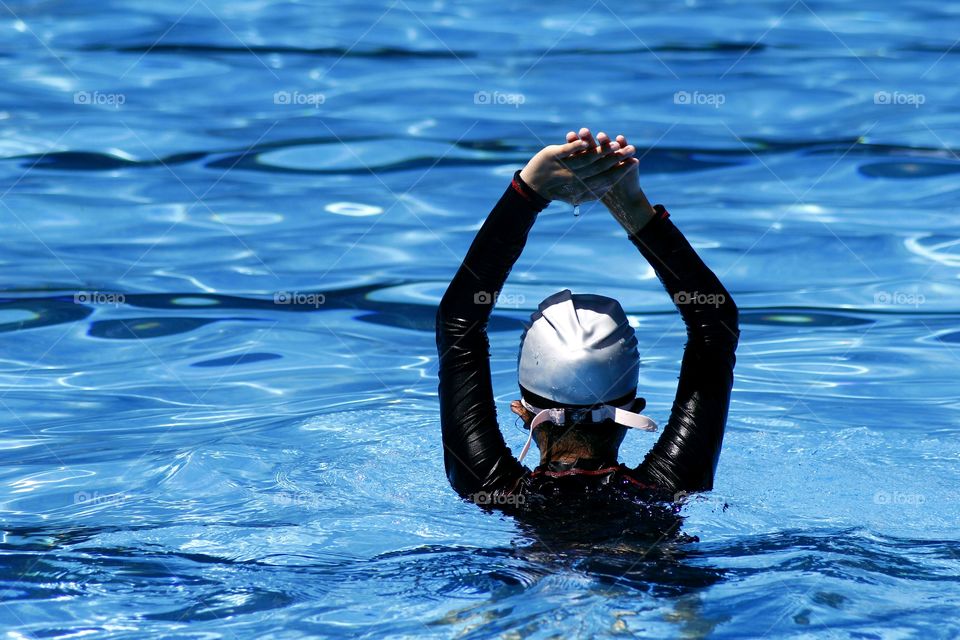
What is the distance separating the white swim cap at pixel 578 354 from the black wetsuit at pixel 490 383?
0.16m

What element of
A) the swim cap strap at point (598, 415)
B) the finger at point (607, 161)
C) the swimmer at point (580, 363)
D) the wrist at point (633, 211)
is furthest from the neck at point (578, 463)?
the finger at point (607, 161)

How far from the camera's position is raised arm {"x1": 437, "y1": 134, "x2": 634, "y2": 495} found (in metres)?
3.56

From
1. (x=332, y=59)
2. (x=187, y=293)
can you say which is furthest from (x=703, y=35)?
(x=187, y=293)

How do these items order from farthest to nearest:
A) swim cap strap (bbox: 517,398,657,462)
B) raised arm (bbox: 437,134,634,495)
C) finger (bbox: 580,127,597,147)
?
raised arm (bbox: 437,134,634,495) < swim cap strap (bbox: 517,398,657,462) < finger (bbox: 580,127,597,147)

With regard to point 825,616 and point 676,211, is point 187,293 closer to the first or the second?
point 676,211

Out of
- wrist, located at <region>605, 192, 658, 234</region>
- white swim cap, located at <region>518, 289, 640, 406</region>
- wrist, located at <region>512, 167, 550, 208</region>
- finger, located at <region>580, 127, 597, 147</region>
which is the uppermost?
finger, located at <region>580, 127, 597, 147</region>

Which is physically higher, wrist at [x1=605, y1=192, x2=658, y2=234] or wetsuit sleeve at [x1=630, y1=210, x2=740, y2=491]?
wrist at [x1=605, y1=192, x2=658, y2=234]

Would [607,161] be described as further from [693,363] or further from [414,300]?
[414,300]

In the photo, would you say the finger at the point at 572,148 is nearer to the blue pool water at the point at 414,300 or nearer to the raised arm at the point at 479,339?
the raised arm at the point at 479,339

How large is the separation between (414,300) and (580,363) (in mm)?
3707

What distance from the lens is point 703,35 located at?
1180cm

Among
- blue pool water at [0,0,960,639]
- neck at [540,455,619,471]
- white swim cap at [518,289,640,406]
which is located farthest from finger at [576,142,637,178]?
blue pool water at [0,0,960,639]

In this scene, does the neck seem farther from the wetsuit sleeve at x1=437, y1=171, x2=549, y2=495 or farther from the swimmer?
the wetsuit sleeve at x1=437, y1=171, x2=549, y2=495

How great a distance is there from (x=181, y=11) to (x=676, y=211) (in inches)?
242
